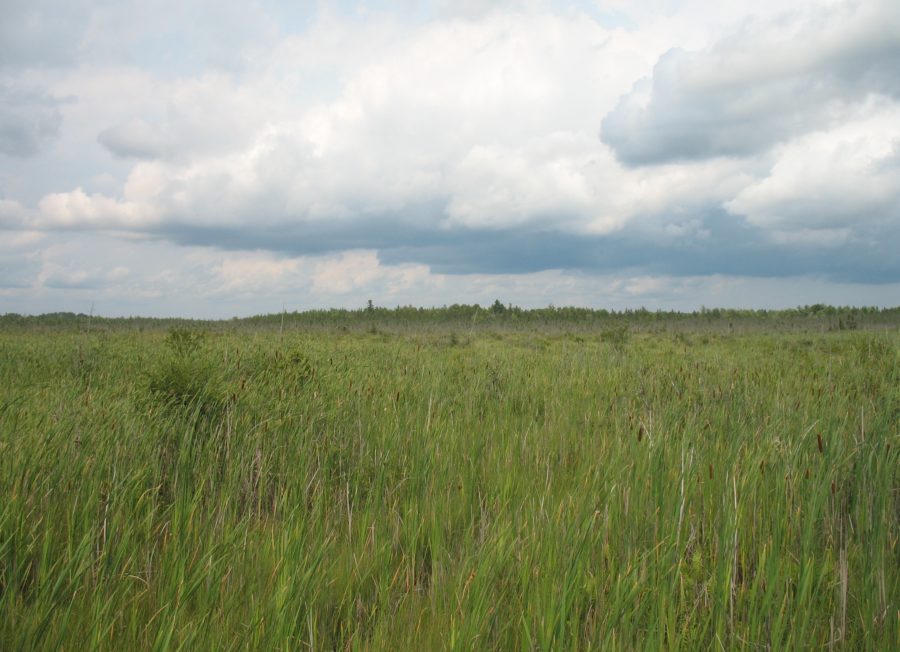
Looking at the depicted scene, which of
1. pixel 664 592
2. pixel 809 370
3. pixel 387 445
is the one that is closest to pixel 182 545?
pixel 387 445


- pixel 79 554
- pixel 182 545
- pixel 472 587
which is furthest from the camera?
pixel 182 545

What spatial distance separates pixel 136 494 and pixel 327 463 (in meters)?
1.06

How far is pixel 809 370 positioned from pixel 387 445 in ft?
26.3

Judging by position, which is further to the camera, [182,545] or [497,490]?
[497,490]

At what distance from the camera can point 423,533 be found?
9.20ft

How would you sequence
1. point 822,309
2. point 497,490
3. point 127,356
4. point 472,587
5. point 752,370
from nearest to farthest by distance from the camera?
point 472,587 → point 497,490 → point 752,370 → point 127,356 → point 822,309

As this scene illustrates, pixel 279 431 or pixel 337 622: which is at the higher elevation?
pixel 279 431

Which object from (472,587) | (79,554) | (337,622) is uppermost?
(79,554)

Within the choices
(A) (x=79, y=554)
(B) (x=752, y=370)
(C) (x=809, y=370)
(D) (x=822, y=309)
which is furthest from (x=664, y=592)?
(D) (x=822, y=309)

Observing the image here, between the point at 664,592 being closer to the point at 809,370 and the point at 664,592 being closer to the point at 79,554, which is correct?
the point at 79,554

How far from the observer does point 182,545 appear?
98.4 inches

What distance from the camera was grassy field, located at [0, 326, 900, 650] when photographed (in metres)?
1.91

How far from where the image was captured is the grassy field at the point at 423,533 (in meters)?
1.91

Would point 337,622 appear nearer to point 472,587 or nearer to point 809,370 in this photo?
point 472,587
